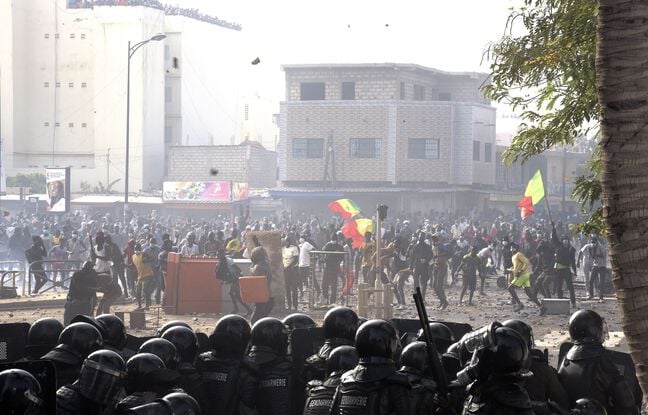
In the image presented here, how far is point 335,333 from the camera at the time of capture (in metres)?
8.08

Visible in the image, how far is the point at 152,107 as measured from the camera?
67562 millimetres

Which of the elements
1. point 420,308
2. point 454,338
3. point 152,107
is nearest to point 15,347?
point 454,338

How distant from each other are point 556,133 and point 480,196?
49.9 m

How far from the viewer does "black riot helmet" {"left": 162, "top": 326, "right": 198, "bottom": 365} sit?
8.13m

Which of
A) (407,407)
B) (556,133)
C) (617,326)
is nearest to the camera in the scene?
(407,407)

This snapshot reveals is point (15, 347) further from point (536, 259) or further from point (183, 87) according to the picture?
point (183, 87)

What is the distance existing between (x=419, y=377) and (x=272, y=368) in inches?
63.7

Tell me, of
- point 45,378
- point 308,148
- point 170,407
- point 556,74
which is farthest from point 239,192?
point 45,378

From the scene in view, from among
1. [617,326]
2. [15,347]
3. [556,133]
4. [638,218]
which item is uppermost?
[556,133]

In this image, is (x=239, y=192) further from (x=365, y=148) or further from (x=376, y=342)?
(x=376, y=342)

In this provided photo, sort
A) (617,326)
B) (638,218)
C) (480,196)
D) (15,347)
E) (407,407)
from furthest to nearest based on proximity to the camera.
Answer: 1. (480,196)
2. (617,326)
3. (15,347)
4. (407,407)
5. (638,218)


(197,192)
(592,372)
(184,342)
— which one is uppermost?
(197,192)

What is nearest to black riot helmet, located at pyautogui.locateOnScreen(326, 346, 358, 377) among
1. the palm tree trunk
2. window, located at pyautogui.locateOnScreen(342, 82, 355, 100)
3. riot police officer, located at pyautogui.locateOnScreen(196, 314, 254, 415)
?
riot police officer, located at pyautogui.locateOnScreen(196, 314, 254, 415)

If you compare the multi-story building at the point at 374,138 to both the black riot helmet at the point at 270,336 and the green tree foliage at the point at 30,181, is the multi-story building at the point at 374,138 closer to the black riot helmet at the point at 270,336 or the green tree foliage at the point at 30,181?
the green tree foliage at the point at 30,181
